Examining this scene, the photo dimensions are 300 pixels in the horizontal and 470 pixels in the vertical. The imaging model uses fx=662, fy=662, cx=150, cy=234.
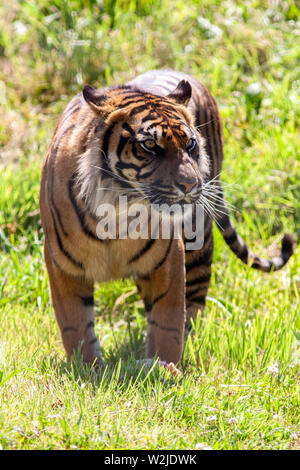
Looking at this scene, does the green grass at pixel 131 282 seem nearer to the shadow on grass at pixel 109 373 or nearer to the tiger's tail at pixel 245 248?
the shadow on grass at pixel 109 373

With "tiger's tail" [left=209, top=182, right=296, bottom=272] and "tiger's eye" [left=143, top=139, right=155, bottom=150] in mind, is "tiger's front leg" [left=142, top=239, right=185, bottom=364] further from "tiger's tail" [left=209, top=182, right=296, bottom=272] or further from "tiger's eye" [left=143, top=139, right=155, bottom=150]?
"tiger's tail" [left=209, top=182, right=296, bottom=272]

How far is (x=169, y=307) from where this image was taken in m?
3.36

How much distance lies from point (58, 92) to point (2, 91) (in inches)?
22.6

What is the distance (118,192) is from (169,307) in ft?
2.25

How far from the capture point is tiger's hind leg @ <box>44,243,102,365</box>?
3330 mm

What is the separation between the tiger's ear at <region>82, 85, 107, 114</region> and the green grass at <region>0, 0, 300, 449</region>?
853 mm

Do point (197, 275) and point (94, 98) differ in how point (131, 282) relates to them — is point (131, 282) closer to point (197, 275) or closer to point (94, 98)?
point (197, 275)

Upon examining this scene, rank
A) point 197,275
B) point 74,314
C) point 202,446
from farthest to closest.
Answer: point 197,275 < point 74,314 < point 202,446

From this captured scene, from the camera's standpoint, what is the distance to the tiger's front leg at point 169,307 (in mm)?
3324

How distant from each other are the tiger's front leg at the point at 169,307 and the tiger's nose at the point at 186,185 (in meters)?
0.50

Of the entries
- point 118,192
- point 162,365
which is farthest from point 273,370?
point 118,192

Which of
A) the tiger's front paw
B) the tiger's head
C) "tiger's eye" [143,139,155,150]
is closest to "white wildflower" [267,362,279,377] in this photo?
the tiger's front paw

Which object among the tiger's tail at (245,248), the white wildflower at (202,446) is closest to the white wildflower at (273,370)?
the white wildflower at (202,446)

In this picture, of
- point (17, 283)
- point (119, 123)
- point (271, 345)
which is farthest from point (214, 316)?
point (119, 123)
